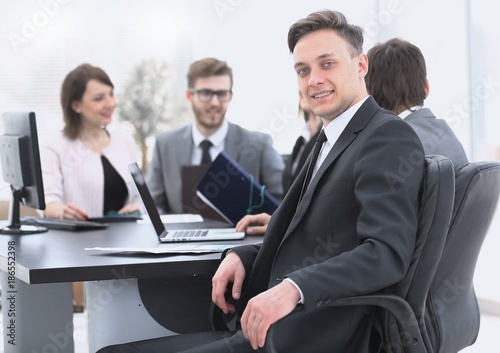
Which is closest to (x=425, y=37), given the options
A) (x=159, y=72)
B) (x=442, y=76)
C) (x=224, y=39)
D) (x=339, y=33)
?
(x=442, y=76)

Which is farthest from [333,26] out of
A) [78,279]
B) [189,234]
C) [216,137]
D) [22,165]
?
[216,137]

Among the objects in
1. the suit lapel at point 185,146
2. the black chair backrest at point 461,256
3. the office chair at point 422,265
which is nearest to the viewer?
the office chair at point 422,265

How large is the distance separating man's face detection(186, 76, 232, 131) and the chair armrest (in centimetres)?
268

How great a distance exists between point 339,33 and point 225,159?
1162 millimetres

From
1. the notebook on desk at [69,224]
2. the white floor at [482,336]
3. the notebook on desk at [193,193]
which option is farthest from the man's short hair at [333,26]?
the white floor at [482,336]

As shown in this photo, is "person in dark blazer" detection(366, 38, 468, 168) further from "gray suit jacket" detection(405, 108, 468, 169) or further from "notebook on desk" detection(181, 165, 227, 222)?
"notebook on desk" detection(181, 165, 227, 222)

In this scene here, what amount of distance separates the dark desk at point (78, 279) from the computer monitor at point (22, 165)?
6.1 inches

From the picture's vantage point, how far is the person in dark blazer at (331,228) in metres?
1.75

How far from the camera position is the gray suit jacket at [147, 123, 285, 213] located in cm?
428

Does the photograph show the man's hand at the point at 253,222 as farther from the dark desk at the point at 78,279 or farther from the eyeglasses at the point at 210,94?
the eyeglasses at the point at 210,94

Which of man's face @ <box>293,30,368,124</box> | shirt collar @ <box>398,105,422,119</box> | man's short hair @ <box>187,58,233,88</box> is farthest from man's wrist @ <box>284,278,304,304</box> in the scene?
man's short hair @ <box>187,58,233,88</box>

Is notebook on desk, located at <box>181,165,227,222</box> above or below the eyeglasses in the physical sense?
below

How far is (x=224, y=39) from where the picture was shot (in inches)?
278

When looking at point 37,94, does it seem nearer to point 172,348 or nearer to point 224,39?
point 224,39
